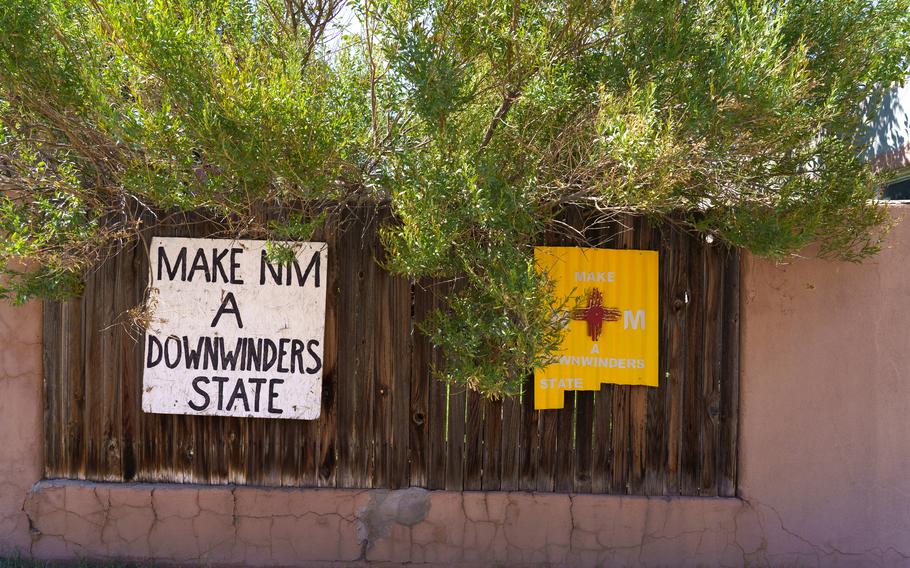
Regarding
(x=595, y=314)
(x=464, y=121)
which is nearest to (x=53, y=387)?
(x=464, y=121)

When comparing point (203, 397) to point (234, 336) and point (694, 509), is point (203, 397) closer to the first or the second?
point (234, 336)

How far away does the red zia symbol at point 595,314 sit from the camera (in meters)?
4.69

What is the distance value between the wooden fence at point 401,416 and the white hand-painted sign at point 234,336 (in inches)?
4.3

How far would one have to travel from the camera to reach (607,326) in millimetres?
4711

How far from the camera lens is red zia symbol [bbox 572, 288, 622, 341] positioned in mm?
4691

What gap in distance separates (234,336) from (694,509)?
3091 millimetres

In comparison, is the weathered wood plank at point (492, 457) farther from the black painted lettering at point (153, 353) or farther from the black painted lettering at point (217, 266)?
the black painted lettering at point (153, 353)

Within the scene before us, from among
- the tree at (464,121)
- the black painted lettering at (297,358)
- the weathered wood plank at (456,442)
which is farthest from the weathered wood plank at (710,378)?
the black painted lettering at (297,358)

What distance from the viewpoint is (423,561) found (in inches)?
185

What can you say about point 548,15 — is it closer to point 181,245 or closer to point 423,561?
point 181,245

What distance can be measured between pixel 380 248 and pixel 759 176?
2.27 meters

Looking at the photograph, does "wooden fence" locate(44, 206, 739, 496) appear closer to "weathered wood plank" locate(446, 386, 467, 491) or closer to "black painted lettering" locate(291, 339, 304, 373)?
"weathered wood plank" locate(446, 386, 467, 491)

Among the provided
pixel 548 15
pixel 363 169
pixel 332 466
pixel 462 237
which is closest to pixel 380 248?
pixel 363 169

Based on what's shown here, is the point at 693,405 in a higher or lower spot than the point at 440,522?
higher
